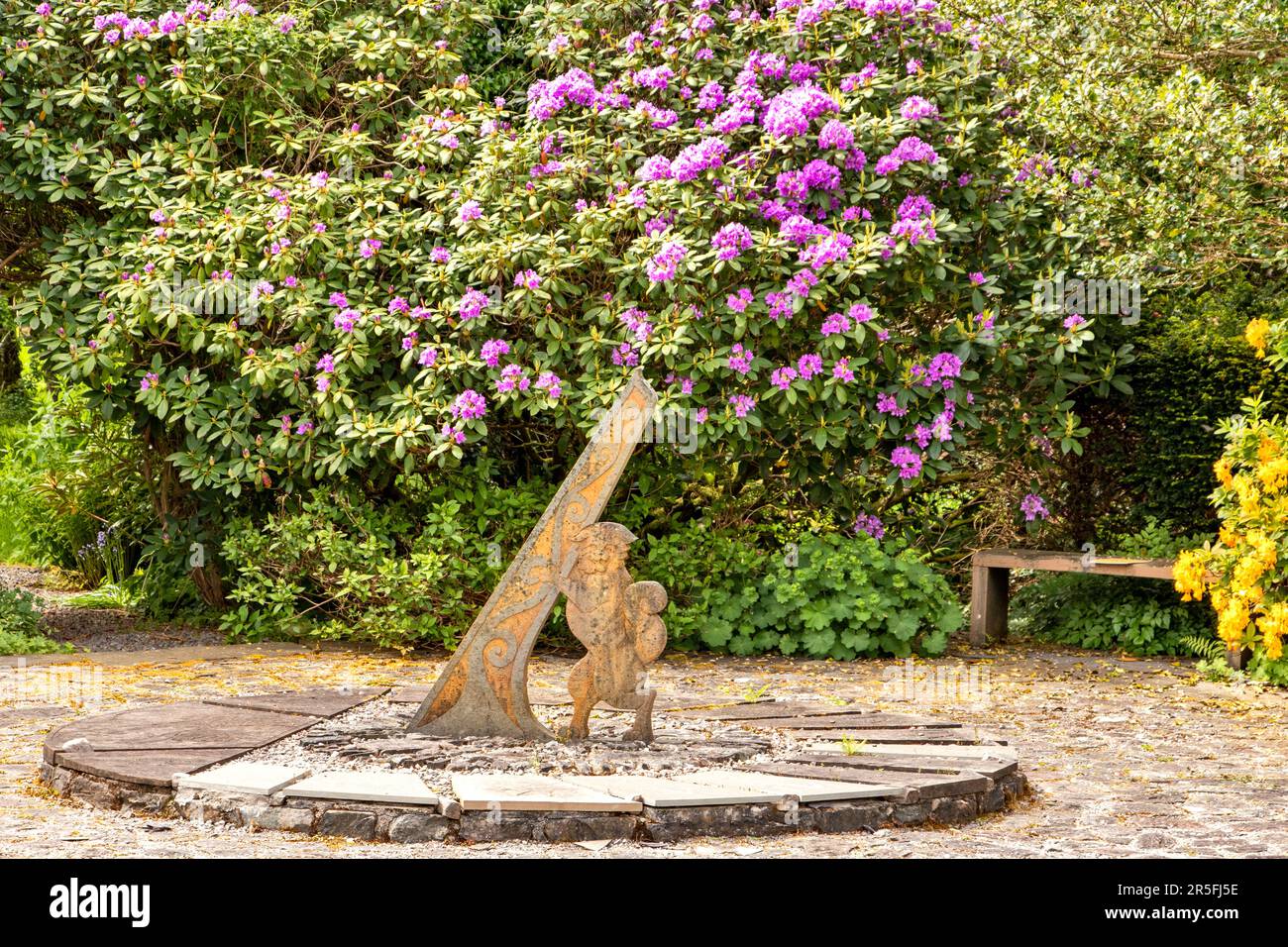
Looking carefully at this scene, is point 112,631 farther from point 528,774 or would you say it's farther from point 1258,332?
point 1258,332

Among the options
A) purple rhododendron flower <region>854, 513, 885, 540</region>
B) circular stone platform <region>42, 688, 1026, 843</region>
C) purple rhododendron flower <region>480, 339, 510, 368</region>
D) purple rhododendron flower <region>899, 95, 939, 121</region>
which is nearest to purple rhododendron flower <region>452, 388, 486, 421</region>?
purple rhododendron flower <region>480, 339, 510, 368</region>

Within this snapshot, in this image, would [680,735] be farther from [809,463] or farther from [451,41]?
[451,41]

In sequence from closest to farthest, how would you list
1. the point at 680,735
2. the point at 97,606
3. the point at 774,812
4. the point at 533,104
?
the point at 774,812, the point at 680,735, the point at 533,104, the point at 97,606

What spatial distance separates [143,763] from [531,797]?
4.45 ft

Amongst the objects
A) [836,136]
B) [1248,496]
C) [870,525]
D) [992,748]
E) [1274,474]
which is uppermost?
[836,136]

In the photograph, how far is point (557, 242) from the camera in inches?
324

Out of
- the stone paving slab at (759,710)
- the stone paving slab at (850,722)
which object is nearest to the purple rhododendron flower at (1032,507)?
the stone paving slab at (759,710)

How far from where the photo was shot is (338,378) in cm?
807

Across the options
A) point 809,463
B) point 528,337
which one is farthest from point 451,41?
point 809,463

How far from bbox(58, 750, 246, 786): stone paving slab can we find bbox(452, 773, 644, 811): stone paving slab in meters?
0.88

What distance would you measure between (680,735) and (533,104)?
180 inches

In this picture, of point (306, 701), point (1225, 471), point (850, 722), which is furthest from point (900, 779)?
point (1225, 471)

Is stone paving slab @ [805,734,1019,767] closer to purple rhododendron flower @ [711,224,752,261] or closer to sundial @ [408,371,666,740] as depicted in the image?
sundial @ [408,371,666,740]

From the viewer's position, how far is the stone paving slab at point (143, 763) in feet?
14.6
